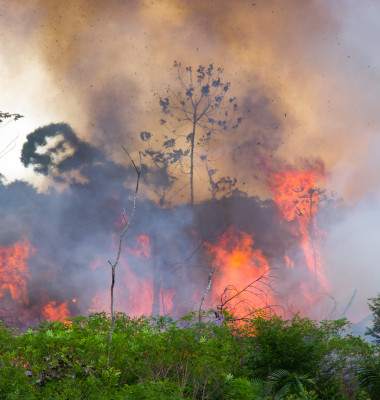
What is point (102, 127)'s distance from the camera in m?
29.5

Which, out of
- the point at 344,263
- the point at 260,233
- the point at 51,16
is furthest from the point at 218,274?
the point at 51,16

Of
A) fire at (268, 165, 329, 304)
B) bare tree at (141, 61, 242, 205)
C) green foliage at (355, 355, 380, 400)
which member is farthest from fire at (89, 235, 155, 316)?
green foliage at (355, 355, 380, 400)

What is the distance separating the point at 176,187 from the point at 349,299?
13083 mm

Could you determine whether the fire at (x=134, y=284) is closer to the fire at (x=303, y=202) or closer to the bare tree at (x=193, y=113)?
the bare tree at (x=193, y=113)

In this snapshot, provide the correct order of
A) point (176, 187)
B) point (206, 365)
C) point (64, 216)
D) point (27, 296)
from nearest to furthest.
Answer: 1. point (206, 365)
2. point (27, 296)
3. point (64, 216)
4. point (176, 187)

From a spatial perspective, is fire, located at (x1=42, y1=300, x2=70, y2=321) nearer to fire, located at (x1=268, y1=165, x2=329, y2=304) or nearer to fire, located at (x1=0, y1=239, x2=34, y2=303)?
fire, located at (x1=0, y1=239, x2=34, y2=303)

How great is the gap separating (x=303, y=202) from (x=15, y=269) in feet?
61.5

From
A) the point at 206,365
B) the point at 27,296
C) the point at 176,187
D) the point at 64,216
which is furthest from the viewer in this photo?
the point at 176,187

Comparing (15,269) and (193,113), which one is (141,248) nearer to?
(15,269)

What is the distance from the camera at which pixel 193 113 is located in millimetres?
30203

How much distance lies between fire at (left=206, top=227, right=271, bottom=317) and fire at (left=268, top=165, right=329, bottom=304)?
2172 millimetres

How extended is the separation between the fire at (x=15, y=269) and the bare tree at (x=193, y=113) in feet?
33.3

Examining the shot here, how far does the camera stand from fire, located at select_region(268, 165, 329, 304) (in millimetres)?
29219

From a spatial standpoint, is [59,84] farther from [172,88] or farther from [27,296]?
[27,296]
